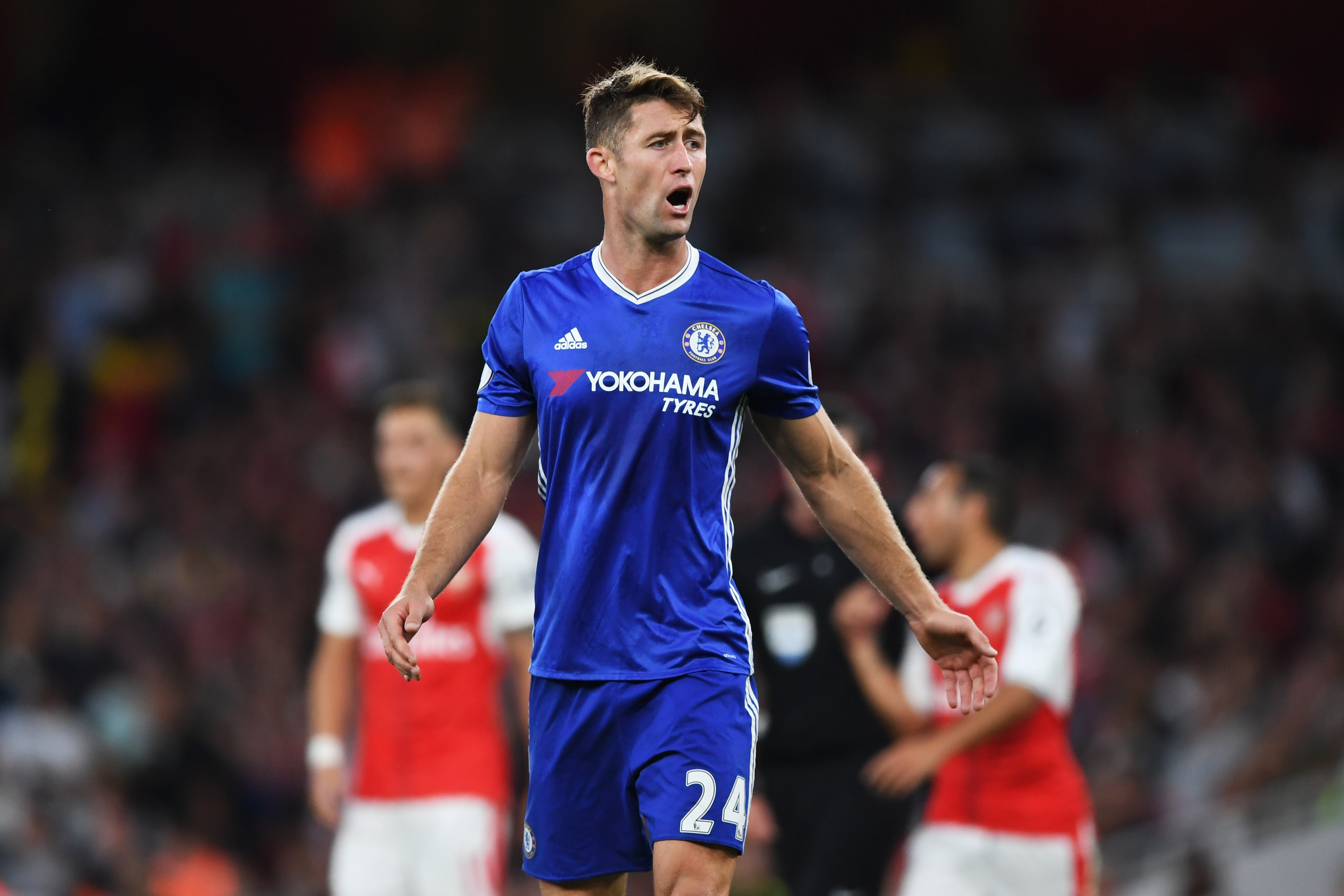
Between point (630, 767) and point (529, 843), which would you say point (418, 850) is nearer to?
point (529, 843)

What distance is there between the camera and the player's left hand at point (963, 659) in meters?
4.02

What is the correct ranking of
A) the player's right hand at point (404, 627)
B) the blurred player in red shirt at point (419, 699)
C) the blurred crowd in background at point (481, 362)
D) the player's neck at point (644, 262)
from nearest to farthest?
the player's right hand at point (404, 627) → the player's neck at point (644, 262) → the blurred player in red shirt at point (419, 699) → the blurred crowd in background at point (481, 362)

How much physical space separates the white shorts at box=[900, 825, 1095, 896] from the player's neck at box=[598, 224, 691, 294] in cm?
303

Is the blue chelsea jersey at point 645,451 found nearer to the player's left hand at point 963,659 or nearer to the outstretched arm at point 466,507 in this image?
the outstretched arm at point 466,507

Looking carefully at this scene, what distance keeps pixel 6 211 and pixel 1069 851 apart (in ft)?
42.7

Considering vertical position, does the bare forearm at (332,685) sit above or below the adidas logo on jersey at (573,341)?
below

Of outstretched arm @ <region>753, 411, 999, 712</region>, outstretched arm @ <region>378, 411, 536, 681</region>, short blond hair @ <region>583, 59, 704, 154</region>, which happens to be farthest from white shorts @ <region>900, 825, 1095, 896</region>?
short blond hair @ <region>583, 59, 704, 154</region>

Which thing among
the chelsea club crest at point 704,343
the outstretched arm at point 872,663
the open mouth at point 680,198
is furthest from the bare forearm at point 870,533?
the outstretched arm at point 872,663

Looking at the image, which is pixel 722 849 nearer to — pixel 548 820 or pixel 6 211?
pixel 548 820

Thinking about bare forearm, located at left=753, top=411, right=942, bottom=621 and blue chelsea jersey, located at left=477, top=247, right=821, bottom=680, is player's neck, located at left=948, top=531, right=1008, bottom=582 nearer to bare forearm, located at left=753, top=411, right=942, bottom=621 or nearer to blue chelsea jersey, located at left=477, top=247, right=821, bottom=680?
bare forearm, located at left=753, top=411, right=942, bottom=621

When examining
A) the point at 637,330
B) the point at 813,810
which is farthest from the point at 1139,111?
the point at 637,330

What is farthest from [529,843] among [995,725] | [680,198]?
[995,725]

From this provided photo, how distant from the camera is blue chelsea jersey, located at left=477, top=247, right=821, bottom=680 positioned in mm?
4082

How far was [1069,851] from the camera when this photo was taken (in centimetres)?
629
